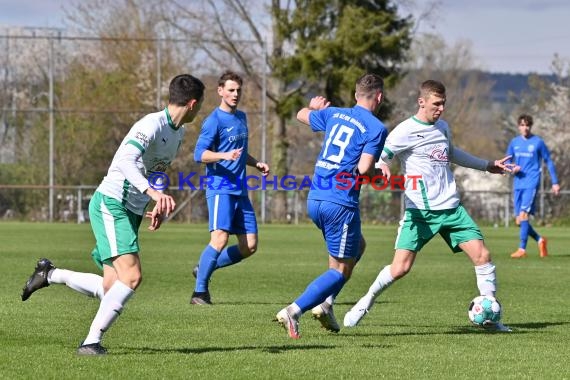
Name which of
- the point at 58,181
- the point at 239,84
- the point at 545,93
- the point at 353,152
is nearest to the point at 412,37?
the point at 58,181

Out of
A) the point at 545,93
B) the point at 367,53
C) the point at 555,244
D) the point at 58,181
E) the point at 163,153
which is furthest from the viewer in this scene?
the point at 545,93

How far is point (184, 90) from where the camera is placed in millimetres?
7582

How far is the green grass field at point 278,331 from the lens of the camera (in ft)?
23.0

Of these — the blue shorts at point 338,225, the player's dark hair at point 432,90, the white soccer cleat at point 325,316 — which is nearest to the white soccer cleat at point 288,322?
the white soccer cleat at point 325,316

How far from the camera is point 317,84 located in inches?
1622

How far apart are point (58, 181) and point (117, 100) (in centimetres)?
528

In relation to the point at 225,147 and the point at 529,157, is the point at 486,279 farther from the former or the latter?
the point at 529,157

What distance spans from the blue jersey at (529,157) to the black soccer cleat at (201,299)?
917cm

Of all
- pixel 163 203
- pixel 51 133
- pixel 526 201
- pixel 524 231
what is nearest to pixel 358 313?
pixel 163 203

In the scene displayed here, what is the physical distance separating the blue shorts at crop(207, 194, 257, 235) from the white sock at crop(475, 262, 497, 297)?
9.62ft

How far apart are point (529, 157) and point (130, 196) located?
12.5 metres

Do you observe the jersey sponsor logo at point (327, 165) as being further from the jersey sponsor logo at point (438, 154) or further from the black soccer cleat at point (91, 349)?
the black soccer cleat at point (91, 349)

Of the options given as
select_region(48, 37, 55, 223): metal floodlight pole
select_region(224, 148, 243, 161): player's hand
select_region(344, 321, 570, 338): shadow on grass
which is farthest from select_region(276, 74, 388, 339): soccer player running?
select_region(48, 37, 55, 223): metal floodlight pole

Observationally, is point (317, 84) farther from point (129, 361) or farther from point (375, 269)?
point (129, 361)
